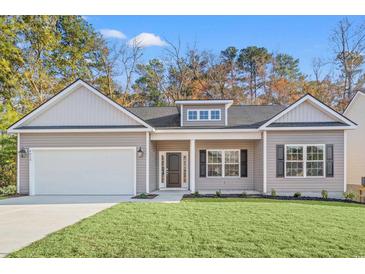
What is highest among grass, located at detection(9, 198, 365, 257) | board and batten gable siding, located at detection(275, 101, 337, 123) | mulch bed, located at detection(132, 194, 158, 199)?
board and batten gable siding, located at detection(275, 101, 337, 123)

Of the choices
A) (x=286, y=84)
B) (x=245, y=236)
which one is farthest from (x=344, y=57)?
(x=245, y=236)

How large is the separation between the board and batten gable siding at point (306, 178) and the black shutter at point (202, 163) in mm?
3241

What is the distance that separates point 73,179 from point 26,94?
13.9m

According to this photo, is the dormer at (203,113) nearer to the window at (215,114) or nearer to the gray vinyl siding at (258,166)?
the window at (215,114)

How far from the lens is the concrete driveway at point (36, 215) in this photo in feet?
20.1

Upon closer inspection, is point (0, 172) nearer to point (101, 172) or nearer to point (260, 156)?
point (101, 172)

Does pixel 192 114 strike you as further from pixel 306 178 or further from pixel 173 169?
pixel 306 178

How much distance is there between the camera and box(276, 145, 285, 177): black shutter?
1321cm

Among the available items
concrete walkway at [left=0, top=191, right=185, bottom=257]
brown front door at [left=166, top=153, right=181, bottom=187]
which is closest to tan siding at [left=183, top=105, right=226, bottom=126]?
brown front door at [left=166, top=153, right=181, bottom=187]

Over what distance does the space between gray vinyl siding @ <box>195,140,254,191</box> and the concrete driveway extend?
17.5 ft

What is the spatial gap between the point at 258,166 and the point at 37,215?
9.53 metres

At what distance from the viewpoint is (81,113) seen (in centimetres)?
1348

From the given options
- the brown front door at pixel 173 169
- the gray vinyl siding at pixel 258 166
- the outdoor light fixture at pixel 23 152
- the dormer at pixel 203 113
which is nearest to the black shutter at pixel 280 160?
the gray vinyl siding at pixel 258 166

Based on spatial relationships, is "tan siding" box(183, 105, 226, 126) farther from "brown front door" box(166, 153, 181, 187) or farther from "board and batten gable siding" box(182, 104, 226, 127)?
"brown front door" box(166, 153, 181, 187)
